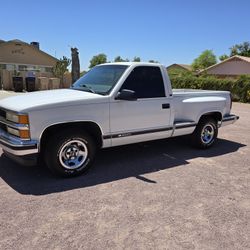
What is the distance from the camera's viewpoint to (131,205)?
148 inches

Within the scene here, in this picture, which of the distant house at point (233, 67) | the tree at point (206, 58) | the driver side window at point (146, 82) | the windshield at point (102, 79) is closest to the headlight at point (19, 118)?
the windshield at point (102, 79)

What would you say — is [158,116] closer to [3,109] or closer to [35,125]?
[35,125]

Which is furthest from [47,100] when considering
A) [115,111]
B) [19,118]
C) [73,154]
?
[115,111]

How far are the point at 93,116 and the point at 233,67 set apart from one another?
39740mm

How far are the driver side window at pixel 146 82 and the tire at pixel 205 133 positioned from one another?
4.85 ft

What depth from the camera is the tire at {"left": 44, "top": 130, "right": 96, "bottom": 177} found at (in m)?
4.35

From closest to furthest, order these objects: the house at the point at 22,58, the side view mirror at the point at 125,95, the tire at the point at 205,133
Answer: the side view mirror at the point at 125,95, the tire at the point at 205,133, the house at the point at 22,58

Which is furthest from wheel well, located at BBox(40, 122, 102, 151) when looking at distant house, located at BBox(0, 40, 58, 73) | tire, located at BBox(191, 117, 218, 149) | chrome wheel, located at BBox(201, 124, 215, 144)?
distant house, located at BBox(0, 40, 58, 73)

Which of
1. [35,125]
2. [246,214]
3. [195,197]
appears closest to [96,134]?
[35,125]

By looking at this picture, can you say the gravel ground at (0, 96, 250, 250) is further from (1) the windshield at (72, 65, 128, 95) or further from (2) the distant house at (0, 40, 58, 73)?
(2) the distant house at (0, 40, 58, 73)

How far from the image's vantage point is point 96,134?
189 inches

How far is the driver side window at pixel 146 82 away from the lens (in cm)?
512

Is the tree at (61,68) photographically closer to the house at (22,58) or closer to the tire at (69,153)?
the house at (22,58)

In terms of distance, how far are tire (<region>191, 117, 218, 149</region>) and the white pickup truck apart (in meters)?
0.26
